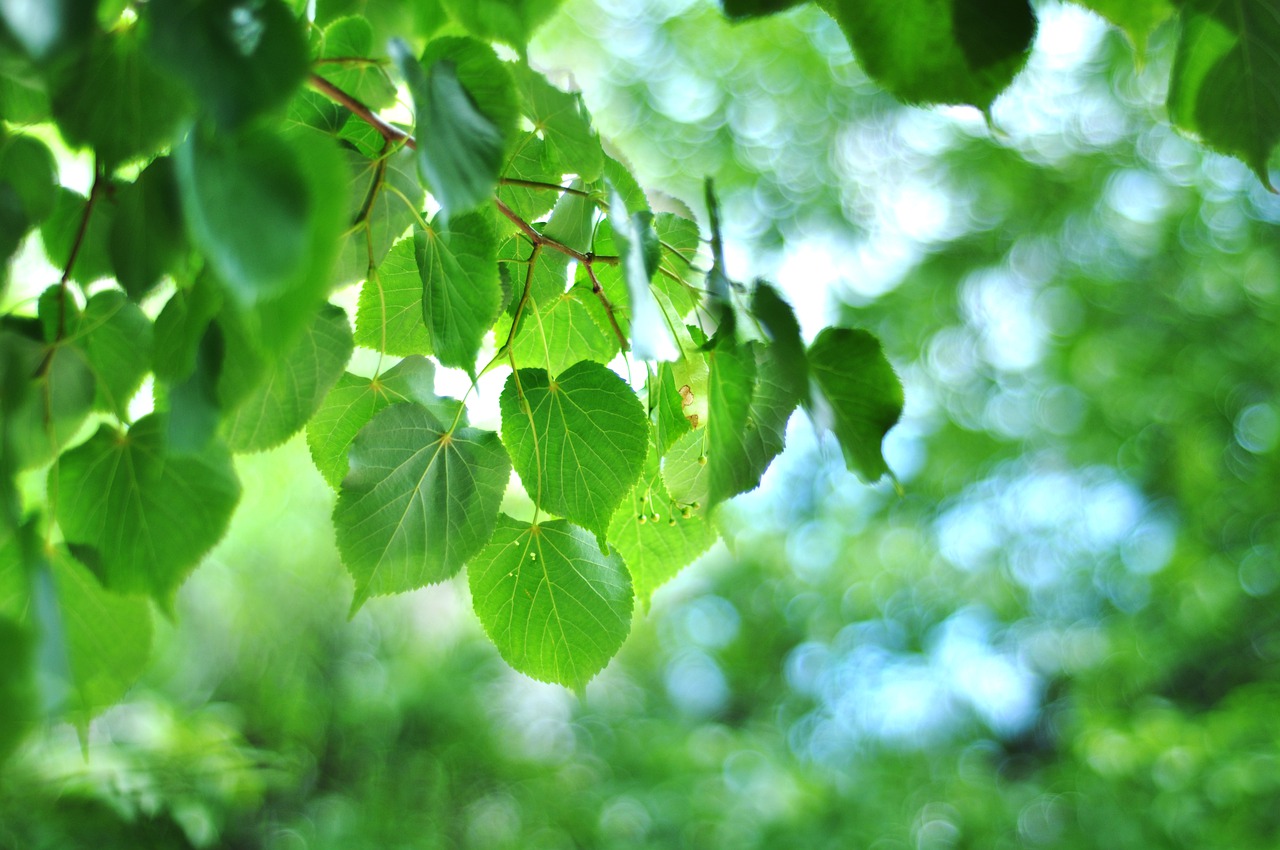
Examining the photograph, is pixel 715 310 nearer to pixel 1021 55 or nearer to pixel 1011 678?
pixel 1021 55

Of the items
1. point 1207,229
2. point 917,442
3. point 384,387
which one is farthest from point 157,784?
point 1207,229

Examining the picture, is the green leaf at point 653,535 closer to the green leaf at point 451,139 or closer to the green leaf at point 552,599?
the green leaf at point 552,599

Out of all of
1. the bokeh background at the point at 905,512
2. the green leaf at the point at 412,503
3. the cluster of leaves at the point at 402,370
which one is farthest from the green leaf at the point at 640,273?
the bokeh background at the point at 905,512

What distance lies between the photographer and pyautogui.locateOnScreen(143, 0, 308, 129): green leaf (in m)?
0.17

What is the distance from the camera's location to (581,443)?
0.33 meters

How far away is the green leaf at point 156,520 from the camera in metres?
0.28

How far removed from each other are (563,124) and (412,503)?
0.48 feet

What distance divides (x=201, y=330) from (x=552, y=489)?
5.4 inches

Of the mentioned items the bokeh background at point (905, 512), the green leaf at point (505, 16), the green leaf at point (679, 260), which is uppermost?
the green leaf at point (505, 16)

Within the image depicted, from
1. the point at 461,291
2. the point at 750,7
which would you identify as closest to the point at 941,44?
the point at 750,7

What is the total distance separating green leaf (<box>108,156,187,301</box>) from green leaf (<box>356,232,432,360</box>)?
73mm

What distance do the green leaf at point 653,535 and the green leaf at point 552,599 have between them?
0.04 metres

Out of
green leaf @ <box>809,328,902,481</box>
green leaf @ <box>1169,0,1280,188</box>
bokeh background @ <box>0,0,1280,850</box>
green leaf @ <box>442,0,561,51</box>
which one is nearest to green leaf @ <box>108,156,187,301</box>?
green leaf @ <box>442,0,561,51</box>

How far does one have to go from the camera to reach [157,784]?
67.1 inches
